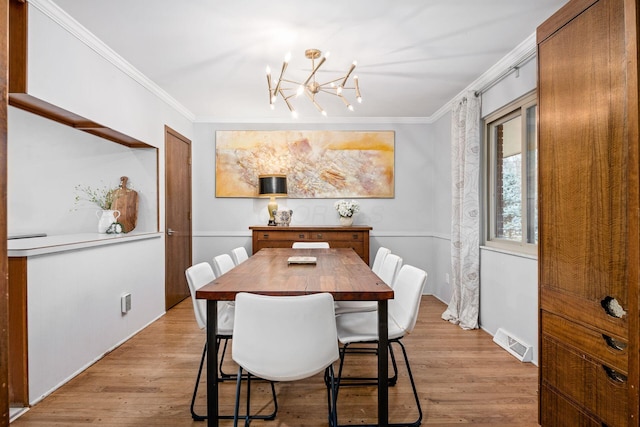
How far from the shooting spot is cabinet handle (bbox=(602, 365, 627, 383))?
1394 mm

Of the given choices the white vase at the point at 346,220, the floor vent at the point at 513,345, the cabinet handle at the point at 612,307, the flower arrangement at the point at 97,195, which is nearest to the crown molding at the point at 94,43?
the flower arrangement at the point at 97,195

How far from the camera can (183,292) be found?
4836 mm

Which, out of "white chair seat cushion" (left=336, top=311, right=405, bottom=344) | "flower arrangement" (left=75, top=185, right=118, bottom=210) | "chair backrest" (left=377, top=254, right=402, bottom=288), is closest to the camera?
"white chair seat cushion" (left=336, top=311, right=405, bottom=344)

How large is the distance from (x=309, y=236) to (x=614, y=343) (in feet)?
11.5

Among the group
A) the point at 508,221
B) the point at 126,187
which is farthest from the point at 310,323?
the point at 126,187

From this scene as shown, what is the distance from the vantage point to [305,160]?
5188 mm

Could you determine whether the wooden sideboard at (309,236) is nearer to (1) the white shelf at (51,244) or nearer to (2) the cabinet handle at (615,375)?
(1) the white shelf at (51,244)

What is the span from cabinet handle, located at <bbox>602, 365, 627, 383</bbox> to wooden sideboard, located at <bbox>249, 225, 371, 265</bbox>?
3.26 metres

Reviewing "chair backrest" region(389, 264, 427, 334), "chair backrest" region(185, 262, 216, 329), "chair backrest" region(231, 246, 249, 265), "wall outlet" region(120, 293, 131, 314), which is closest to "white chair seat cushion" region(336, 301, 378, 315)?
"chair backrest" region(389, 264, 427, 334)

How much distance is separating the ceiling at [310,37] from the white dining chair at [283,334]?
1.87 m

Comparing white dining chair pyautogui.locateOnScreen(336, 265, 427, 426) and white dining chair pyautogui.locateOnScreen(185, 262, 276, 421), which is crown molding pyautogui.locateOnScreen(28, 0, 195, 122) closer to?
white dining chair pyautogui.locateOnScreen(185, 262, 276, 421)

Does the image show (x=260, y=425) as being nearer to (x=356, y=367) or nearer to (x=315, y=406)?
(x=315, y=406)

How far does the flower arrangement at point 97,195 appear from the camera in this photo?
3674 mm

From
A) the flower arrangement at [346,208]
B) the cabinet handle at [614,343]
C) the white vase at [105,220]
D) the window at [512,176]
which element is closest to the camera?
the cabinet handle at [614,343]
